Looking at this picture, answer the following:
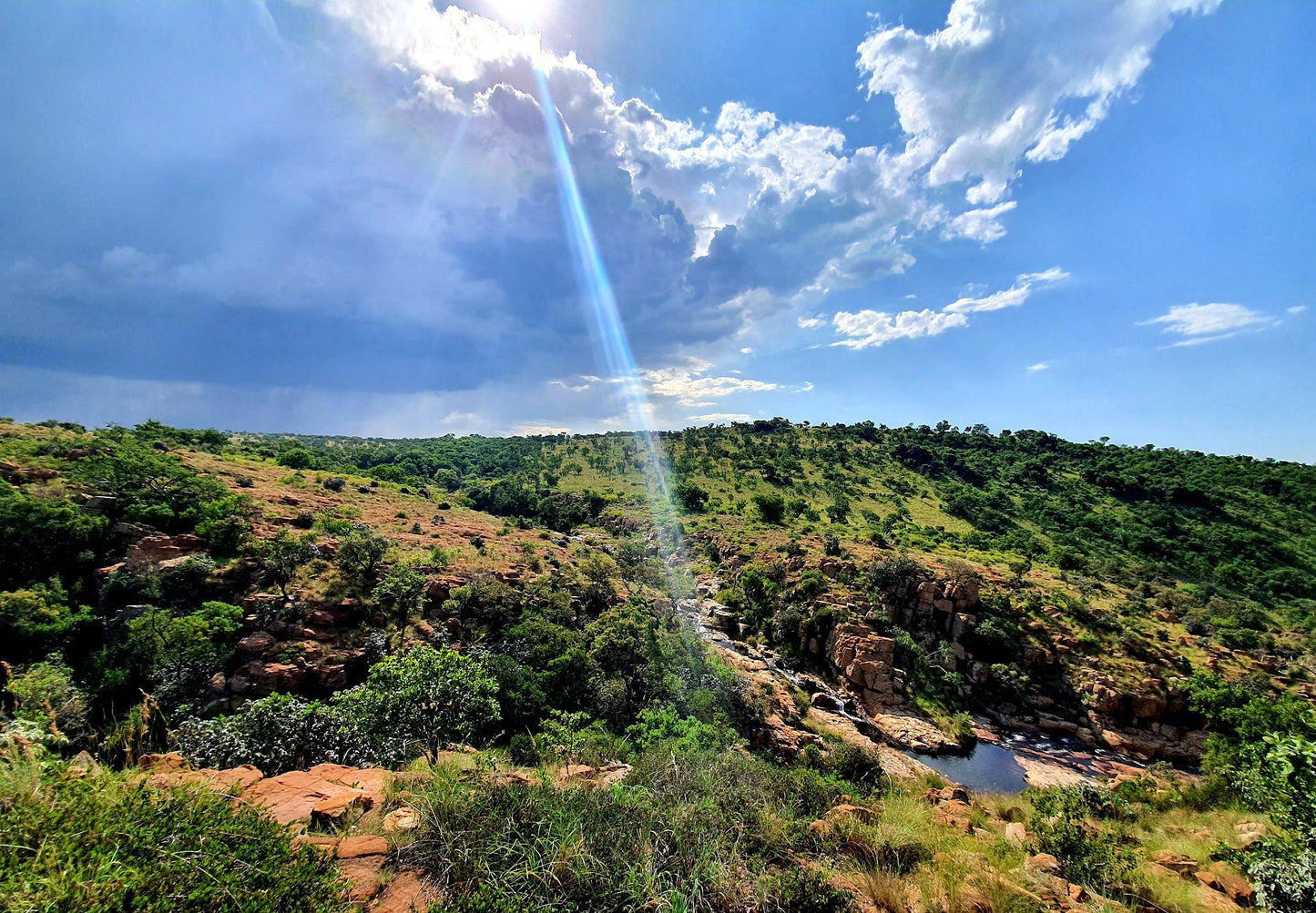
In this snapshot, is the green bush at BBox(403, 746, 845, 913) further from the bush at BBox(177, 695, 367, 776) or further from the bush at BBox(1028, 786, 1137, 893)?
the bush at BBox(177, 695, 367, 776)

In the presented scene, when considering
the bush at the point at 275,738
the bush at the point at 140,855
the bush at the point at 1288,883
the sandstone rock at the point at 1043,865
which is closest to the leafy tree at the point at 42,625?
the bush at the point at 275,738

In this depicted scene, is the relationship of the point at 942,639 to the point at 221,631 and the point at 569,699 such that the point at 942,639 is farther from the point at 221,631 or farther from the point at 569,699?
the point at 221,631

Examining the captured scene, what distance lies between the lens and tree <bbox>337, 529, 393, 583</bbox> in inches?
714

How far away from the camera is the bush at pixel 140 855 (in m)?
3.01

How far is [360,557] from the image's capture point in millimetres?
18531

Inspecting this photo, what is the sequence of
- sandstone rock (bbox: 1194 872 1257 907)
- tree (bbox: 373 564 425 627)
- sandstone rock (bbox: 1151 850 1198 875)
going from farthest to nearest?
tree (bbox: 373 564 425 627), sandstone rock (bbox: 1151 850 1198 875), sandstone rock (bbox: 1194 872 1257 907)

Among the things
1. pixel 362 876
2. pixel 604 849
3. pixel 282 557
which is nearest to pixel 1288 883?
pixel 604 849

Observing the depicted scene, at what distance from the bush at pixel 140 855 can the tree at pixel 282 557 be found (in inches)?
571

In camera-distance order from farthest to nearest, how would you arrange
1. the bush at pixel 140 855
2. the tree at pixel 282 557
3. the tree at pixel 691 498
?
the tree at pixel 691 498 → the tree at pixel 282 557 → the bush at pixel 140 855

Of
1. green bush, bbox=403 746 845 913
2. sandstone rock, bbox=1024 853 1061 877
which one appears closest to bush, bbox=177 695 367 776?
green bush, bbox=403 746 845 913

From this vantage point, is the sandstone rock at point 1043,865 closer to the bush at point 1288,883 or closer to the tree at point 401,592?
the bush at point 1288,883

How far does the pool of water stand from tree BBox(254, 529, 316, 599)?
27.7 m

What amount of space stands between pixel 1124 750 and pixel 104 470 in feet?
161

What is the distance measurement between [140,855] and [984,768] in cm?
2699
